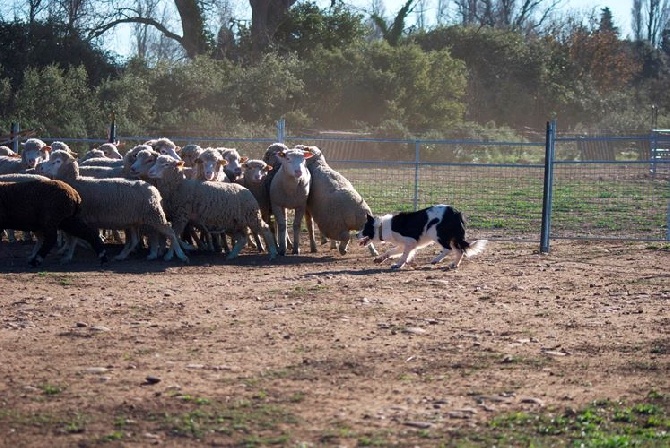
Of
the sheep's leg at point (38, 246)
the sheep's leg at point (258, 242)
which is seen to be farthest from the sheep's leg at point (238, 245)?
the sheep's leg at point (38, 246)

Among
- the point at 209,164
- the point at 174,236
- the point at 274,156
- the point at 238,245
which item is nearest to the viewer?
the point at 174,236

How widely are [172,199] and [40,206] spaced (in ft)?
6.12

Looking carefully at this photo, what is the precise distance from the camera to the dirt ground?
6.27 metres

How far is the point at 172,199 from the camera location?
14148 mm

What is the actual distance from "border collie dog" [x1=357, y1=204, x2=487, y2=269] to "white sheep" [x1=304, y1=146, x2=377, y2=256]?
3.58 ft

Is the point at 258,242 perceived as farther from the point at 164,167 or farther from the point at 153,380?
the point at 153,380

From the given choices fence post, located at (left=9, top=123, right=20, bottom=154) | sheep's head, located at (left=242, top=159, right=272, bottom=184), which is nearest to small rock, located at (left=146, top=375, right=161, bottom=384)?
sheep's head, located at (left=242, top=159, right=272, bottom=184)

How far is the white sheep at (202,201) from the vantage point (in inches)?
552

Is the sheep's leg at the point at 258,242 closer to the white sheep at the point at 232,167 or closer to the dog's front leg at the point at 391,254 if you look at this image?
the white sheep at the point at 232,167

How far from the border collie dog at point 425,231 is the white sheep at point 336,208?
1090 mm

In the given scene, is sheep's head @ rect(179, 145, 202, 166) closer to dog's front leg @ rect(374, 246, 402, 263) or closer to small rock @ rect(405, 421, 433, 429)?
dog's front leg @ rect(374, 246, 402, 263)

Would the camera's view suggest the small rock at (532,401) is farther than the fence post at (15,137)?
No

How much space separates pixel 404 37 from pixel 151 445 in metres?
55.6

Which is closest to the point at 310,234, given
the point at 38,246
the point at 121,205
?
the point at 121,205
